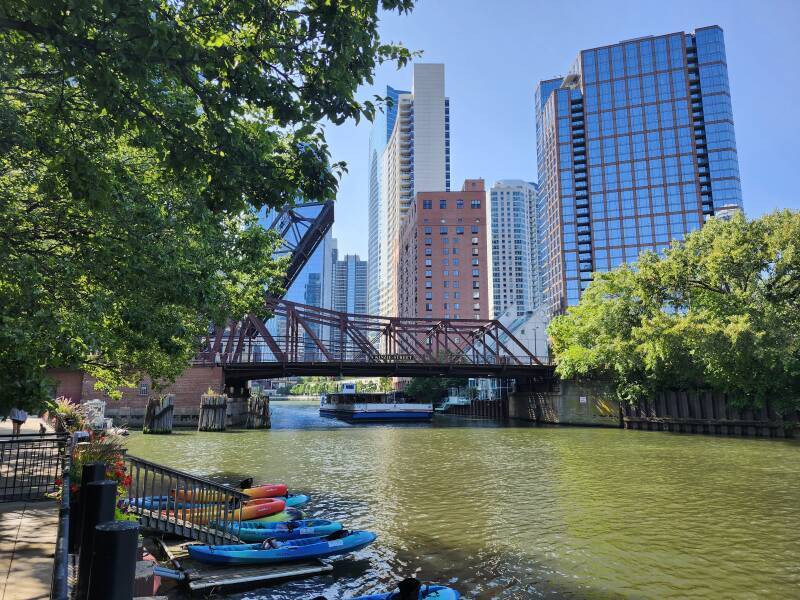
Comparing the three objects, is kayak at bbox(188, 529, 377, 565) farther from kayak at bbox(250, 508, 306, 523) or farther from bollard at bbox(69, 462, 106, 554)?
bollard at bbox(69, 462, 106, 554)

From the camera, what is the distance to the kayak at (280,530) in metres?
12.0

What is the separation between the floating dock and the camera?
9838 millimetres

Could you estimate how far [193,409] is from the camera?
5622cm

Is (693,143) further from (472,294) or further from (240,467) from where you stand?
(240,467)

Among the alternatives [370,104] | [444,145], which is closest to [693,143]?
[444,145]

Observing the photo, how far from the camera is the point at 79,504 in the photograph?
8.38m

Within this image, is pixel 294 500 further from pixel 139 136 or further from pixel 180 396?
pixel 180 396

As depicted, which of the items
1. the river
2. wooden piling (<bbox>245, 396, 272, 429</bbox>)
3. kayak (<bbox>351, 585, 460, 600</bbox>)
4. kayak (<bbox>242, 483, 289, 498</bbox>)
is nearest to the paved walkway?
the river

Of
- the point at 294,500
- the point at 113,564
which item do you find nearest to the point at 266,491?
the point at 294,500

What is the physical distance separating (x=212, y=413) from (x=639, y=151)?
12523 centimetres

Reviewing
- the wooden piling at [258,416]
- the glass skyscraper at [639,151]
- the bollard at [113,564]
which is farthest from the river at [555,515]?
the glass skyscraper at [639,151]

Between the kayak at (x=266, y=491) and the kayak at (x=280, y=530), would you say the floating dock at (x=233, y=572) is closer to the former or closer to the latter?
the kayak at (x=280, y=530)

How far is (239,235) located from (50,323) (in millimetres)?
10452

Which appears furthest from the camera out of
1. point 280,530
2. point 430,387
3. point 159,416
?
point 430,387
